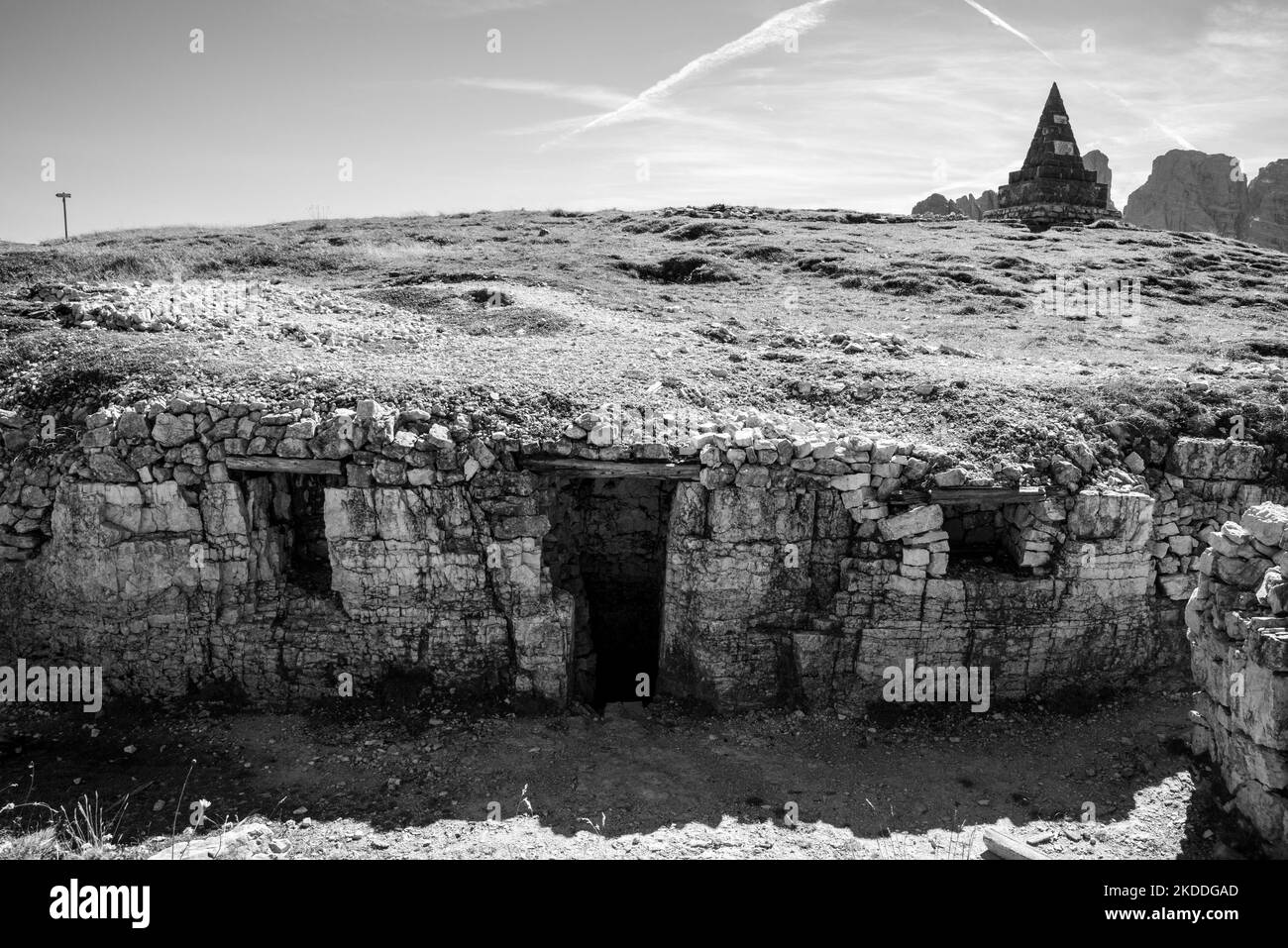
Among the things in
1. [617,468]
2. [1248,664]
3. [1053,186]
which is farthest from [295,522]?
[1053,186]

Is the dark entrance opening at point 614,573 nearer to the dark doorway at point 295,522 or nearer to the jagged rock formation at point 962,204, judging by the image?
the dark doorway at point 295,522

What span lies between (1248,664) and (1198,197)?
54818mm

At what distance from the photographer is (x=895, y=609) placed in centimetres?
1144

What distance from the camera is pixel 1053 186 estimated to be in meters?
34.6

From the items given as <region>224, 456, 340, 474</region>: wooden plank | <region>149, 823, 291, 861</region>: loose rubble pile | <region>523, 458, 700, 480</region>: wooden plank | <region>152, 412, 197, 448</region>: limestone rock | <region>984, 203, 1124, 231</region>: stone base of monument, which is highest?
<region>984, 203, 1124, 231</region>: stone base of monument

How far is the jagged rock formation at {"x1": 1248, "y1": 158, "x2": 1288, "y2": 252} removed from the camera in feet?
165

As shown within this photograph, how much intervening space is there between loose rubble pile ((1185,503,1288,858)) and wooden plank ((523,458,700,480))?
5.56m

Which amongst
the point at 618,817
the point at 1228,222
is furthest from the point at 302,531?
the point at 1228,222

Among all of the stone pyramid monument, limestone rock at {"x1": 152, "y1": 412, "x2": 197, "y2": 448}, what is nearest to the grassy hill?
limestone rock at {"x1": 152, "y1": 412, "x2": 197, "y2": 448}

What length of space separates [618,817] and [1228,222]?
2236 inches

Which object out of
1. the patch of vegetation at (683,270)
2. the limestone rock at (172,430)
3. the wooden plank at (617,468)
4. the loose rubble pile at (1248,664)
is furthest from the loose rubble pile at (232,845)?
the patch of vegetation at (683,270)

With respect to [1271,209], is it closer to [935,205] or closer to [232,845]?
[935,205]

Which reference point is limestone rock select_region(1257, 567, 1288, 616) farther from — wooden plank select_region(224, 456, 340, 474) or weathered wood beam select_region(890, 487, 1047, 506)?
wooden plank select_region(224, 456, 340, 474)

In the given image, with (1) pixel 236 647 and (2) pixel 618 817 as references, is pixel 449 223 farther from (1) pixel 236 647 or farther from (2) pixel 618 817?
(2) pixel 618 817
